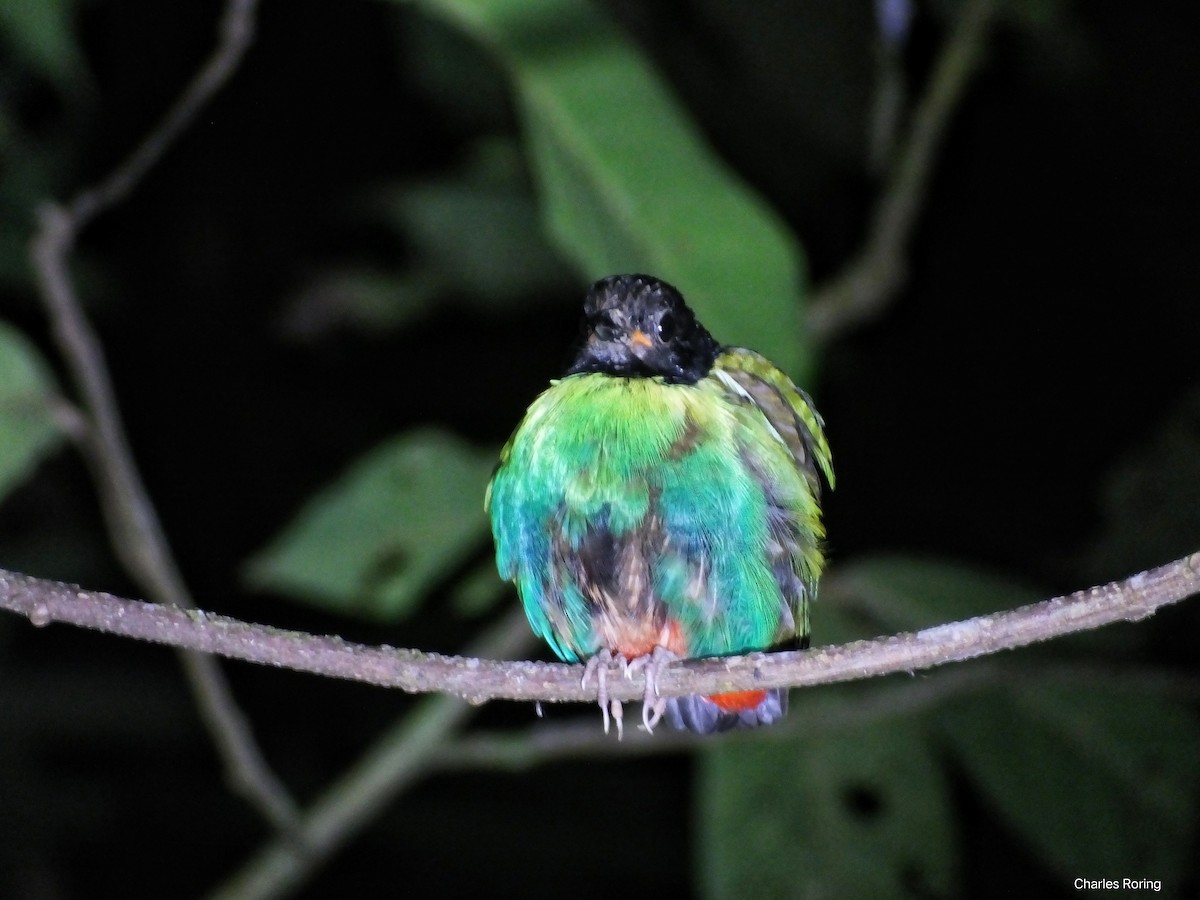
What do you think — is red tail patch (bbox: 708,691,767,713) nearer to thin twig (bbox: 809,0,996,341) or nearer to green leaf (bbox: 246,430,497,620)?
green leaf (bbox: 246,430,497,620)

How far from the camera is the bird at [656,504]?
2592mm

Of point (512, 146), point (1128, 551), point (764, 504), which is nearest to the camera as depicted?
point (764, 504)

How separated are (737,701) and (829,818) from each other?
0.93 m

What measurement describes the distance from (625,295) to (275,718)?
4.02 metres

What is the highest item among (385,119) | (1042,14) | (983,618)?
(385,119)

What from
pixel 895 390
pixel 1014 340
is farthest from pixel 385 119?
pixel 1014 340

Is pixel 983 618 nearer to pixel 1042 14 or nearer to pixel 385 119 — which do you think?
pixel 1042 14

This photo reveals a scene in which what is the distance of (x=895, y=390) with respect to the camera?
6.03m

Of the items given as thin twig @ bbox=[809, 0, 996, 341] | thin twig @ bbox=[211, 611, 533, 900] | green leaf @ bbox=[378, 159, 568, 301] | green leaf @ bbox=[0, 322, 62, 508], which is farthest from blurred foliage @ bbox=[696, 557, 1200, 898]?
green leaf @ bbox=[0, 322, 62, 508]

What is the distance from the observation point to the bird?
2.59 meters

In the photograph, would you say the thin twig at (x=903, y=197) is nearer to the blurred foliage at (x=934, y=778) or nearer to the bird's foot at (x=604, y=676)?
A: the blurred foliage at (x=934, y=778)

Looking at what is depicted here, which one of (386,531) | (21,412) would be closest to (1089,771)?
(386,531)

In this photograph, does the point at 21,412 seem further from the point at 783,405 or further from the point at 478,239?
the point at 478,239

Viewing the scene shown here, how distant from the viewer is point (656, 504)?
259 centimetres
